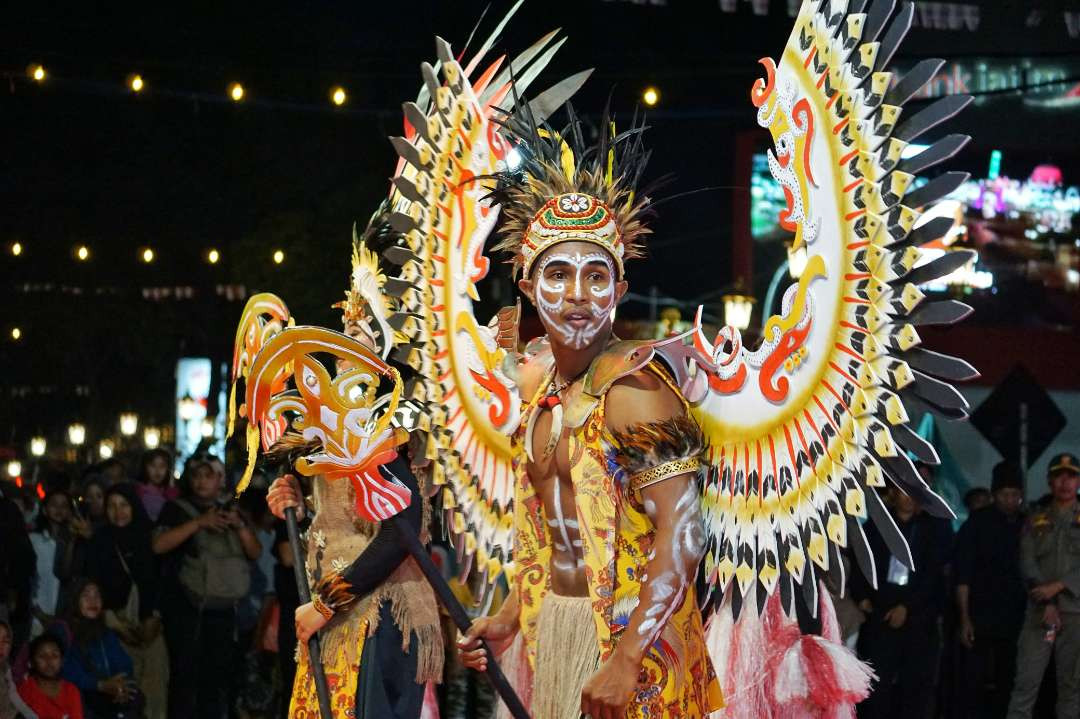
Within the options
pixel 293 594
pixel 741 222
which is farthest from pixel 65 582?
pixel 741 222

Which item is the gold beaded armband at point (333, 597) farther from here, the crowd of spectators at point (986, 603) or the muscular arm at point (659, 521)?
the crowd of spectators at point (986, 603)

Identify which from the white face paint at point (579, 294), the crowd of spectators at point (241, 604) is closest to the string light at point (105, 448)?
the crowd of spectators at point (241, 604)

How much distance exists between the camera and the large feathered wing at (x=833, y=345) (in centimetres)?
396

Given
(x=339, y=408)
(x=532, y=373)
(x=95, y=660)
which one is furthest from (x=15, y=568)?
(x=532, y=373)

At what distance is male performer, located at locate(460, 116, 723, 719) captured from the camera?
155 inches

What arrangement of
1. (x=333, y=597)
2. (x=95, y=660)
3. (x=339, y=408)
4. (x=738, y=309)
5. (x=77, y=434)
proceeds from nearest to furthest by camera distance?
(x=339, y=408)
(x=333, y=597)
(x=95, y=660)
(x=738, y=309)
(x=77, y=434)

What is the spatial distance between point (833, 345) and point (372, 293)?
2.64 metres

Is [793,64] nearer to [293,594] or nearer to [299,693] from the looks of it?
[299,693]

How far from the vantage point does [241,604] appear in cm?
1005

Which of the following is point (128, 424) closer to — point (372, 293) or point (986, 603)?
point (986, 603)

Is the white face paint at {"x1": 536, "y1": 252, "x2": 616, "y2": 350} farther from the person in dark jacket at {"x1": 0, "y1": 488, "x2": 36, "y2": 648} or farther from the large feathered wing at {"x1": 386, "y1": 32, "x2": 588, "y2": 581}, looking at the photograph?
the person in dark jacket at {"x1": 0, "y1": 488, "x2": 36, "y2": 648}

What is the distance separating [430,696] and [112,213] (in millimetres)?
11242

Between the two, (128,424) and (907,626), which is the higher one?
(128,424)

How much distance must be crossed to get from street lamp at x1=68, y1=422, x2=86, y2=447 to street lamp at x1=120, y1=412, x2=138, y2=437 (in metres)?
0.59
